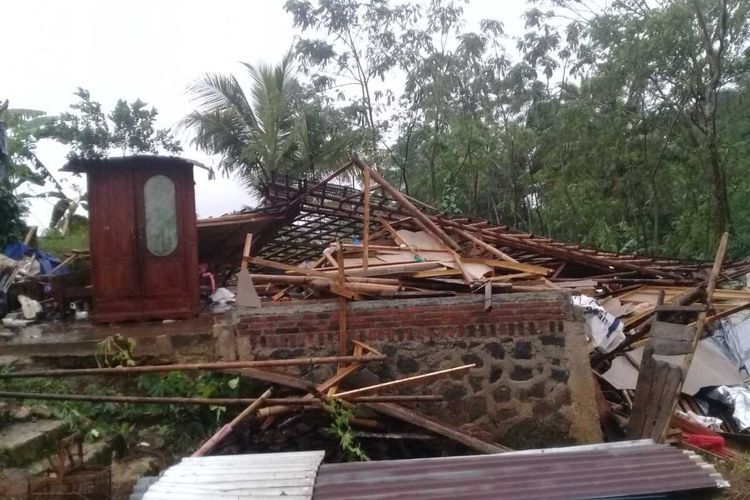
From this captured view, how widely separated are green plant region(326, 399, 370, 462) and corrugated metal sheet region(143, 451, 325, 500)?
5.05 ft

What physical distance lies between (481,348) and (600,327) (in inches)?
55.2

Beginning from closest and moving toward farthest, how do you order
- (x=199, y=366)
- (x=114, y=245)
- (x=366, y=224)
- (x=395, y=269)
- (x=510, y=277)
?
1. (x=199, y=366)
2. (x=395, y=269)
3. (x=510, y=277)
4. (x=366, y=224)
5. (x=114, y=245)

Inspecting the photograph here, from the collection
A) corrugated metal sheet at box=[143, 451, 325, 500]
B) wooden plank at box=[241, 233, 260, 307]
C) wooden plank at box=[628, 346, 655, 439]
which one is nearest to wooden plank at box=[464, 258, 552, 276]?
wooden plank at box=[628, 346, 655, 439]

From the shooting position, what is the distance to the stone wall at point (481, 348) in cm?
609

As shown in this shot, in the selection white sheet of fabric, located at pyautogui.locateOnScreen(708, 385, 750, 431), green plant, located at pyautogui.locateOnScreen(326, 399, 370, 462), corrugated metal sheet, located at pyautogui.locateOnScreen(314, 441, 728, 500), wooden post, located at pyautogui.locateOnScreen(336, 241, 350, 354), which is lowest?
white sheet of fabric, located at pyautogui.locateOnScreen(708, 385, 750, 431)

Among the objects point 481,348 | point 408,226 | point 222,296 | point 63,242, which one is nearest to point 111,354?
point 222,296

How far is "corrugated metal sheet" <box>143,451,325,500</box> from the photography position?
130 inches

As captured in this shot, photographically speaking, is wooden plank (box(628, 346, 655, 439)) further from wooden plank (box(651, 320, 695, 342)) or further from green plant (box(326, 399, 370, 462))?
green plant (box(326, 399, 370, 462))

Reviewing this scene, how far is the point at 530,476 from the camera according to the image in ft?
11.3

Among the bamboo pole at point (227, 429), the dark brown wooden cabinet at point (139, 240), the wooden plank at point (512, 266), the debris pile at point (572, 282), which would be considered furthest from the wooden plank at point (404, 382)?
the dark brown wooden cabinet at point (139, 240)

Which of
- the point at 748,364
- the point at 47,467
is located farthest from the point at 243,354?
the point at 748,364

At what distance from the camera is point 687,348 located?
5.73 metres

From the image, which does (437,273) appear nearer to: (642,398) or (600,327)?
(600,327)

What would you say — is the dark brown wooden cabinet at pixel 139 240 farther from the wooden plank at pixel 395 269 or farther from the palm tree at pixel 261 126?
the palm tree at pixel 261 126
